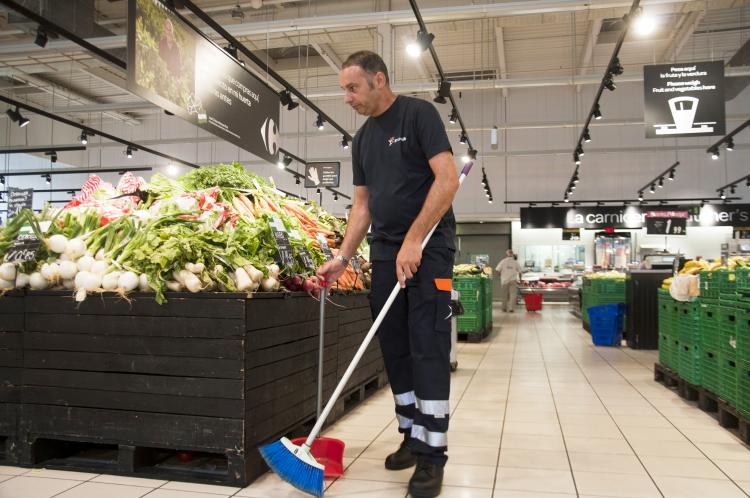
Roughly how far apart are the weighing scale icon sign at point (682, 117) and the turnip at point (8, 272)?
7.50 meters

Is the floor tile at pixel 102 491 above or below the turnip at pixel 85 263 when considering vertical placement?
below

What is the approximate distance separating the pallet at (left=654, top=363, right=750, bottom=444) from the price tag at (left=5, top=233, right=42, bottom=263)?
12.6 ft

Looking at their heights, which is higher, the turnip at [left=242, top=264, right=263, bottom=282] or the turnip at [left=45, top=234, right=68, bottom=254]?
the turnip at [left=45, top=234, right=68, bottom=254]

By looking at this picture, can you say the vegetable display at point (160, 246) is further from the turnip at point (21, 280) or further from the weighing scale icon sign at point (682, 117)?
the weighing scale icon sign at point (682, 117)

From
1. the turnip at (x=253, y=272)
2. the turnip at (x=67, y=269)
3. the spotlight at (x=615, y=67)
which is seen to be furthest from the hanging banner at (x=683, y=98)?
the turnip at (x=67, y=269)

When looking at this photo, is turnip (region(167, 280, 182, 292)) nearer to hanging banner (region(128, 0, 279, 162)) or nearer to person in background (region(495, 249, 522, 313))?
hanging banner (region(128, 0, 279, 162))

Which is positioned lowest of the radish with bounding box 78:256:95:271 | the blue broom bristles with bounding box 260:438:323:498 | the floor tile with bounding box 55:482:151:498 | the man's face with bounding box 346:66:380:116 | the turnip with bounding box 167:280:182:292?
the floor tile with bounding box 55:482:151:498

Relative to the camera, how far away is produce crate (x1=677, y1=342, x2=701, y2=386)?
441 cm

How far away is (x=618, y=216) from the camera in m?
17.1

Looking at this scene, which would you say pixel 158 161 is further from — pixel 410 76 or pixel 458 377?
pixel 458 377

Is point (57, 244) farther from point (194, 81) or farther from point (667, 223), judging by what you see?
point (667, 223)

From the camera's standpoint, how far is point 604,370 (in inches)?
242

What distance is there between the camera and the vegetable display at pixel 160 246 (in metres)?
2.73

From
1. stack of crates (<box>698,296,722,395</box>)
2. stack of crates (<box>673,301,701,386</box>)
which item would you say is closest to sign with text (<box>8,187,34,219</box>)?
stack of crates (<box>673,301,701,386</box>)
